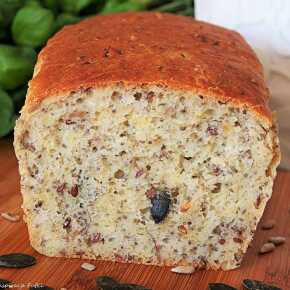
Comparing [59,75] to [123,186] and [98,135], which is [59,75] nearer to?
[98,135]

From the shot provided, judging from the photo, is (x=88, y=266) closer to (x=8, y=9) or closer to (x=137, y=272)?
(x=137, y=272)

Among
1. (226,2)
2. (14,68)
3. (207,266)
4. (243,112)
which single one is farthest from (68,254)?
(226,2)

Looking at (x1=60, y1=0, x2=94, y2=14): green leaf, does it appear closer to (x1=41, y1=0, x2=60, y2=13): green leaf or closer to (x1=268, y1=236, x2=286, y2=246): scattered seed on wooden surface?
(x1=41, y1=0, x2=60, y2=13): green leaf

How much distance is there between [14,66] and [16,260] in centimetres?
120

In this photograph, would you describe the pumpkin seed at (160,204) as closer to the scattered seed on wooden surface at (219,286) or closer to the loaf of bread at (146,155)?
the loaf of bread at (146,155)

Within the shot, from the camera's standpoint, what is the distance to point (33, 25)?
11.1ft

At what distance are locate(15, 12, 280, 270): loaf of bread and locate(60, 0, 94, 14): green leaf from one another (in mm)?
1107

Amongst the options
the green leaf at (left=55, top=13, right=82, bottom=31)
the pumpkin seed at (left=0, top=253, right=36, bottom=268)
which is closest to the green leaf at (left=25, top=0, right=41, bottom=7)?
the green leaf at (left=55, top=13, right=82, bottom=31)

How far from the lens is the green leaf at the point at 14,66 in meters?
3.27

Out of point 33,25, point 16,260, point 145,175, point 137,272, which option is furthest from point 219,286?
point 33,25

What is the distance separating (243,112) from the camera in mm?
2207

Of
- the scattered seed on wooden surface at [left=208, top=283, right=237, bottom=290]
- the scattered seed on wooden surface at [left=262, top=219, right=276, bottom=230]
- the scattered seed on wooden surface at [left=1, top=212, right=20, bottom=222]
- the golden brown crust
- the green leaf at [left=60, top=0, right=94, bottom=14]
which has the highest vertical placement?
the golden brown crust

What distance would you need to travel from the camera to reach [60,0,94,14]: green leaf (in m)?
3.59

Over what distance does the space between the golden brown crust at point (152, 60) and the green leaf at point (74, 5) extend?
55 cm
